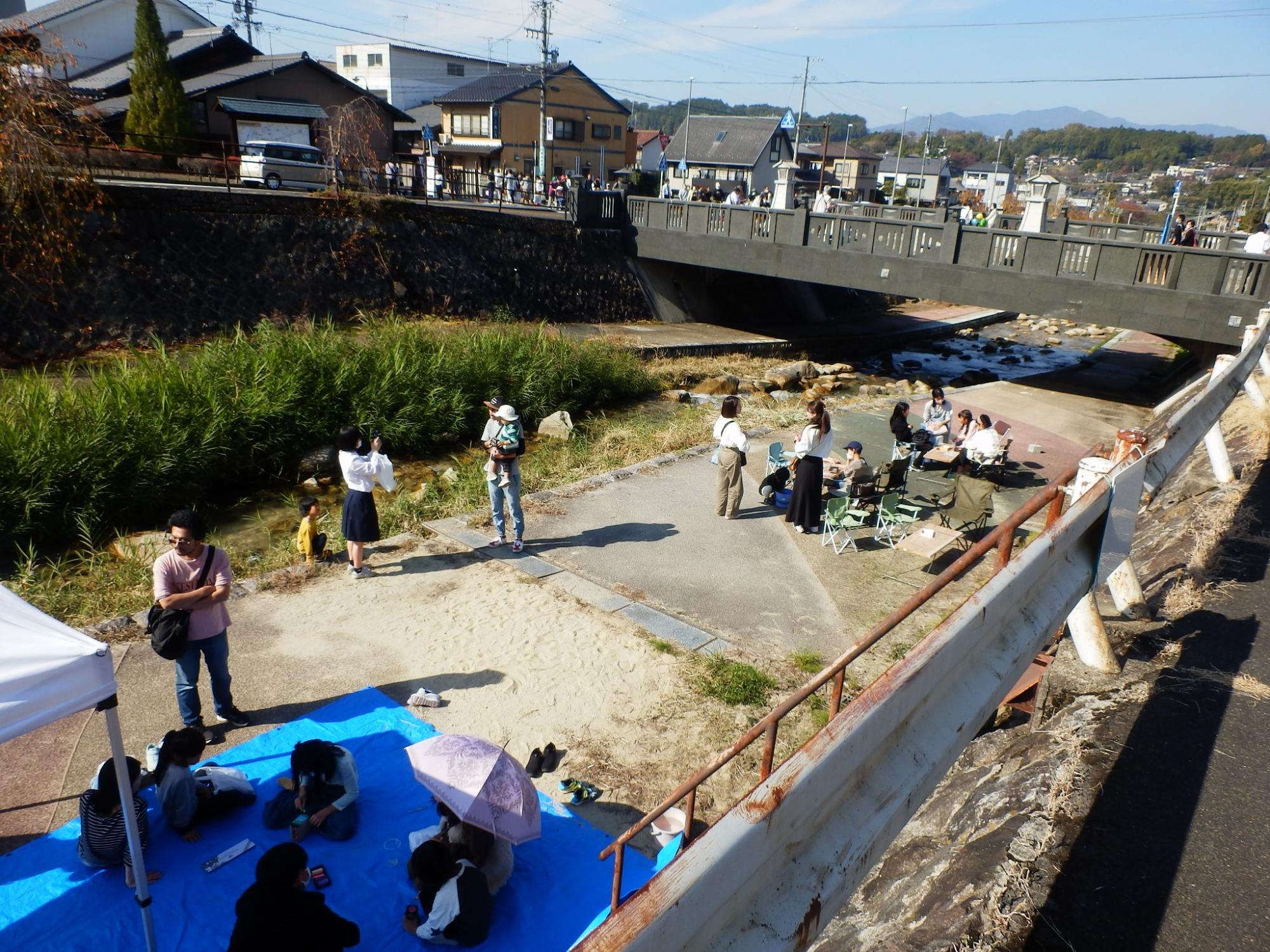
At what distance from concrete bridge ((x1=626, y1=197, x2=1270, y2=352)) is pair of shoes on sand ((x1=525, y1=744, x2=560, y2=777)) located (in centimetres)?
1545

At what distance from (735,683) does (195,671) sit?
3.93 meters

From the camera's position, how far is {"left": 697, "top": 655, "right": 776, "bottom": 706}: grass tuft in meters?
6.38

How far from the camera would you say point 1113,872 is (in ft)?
9.36

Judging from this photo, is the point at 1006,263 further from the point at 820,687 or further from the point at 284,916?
the point at 284,916

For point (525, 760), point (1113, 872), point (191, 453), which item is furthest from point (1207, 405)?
point (191, 453)

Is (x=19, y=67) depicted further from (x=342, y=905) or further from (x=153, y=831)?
(x=342, y=905)

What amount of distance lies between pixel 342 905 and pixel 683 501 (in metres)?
6.95

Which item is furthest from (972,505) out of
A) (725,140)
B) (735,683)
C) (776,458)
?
(725,140)

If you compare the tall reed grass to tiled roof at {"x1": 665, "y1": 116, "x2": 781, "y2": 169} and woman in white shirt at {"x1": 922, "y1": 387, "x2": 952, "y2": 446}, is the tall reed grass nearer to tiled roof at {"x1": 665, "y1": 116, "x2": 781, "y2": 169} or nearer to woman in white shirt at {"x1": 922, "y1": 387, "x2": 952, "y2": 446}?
woman in white shirt at {"x1": 922, "y1": 387, "x2": 952, "y2": 446}

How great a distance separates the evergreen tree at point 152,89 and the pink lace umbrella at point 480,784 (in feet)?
92.3

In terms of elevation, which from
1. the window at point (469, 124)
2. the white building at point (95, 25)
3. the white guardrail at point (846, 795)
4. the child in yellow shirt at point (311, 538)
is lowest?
the child in yellow shirt at point (311, 538)

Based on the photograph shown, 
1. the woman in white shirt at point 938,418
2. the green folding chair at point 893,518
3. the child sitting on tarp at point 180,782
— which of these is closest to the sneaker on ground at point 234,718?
the child sitting on tarp at point 180,782

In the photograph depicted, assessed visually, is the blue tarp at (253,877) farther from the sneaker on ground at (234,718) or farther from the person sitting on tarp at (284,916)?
the person sitting on tarp at (284,916)

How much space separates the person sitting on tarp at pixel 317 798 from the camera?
4.89 metres
